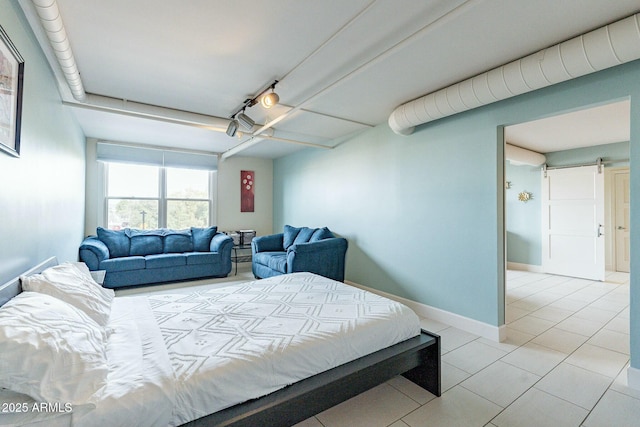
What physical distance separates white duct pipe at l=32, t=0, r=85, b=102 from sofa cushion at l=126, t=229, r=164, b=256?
10.0 feet

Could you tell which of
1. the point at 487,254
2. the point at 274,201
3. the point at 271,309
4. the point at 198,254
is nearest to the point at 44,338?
the point at 271,309

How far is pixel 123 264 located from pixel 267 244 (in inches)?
90.3

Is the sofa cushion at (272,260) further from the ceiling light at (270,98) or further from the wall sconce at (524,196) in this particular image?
the wall sconce at (524,196)

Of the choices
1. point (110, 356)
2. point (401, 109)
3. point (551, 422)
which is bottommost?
point (551, 422)

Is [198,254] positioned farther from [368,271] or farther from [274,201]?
[368,271]

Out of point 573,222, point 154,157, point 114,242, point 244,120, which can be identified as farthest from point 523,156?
point 114,242

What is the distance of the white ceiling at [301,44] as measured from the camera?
187cm

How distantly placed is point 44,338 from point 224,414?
82 centimetres

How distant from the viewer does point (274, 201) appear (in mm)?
7027

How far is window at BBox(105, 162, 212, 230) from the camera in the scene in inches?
214

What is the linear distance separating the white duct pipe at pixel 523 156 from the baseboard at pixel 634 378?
12.2 feet

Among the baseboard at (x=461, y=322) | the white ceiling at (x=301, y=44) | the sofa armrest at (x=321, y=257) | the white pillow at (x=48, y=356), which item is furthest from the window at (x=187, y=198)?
the white pillow at (x=48, y=356)

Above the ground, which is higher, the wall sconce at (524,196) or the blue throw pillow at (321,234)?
the wall sconce at (524,196)

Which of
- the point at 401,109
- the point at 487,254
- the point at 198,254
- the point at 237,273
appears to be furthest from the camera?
the point at 237,273
